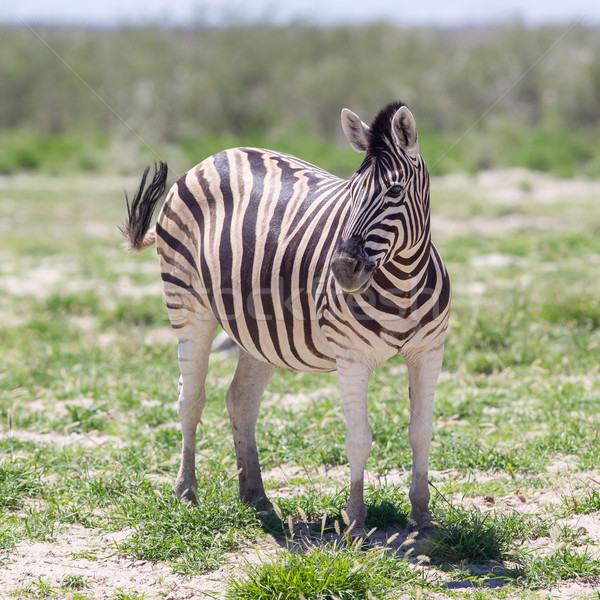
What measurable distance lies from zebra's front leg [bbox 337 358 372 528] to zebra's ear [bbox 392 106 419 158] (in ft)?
3.46

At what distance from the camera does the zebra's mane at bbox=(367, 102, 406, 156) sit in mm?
3639

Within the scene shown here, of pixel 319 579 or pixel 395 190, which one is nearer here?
pixel 319 579

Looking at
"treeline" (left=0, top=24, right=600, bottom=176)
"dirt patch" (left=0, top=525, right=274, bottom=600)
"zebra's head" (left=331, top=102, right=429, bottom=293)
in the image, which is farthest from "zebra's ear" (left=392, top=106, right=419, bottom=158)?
"treeline" (left=0, top=24, right=600, bottom=176)

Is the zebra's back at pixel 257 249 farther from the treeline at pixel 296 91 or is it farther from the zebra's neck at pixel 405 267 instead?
the treeline at pixel 296 91

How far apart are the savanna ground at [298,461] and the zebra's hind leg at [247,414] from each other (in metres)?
0.16

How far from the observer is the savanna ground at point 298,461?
12.0 ft

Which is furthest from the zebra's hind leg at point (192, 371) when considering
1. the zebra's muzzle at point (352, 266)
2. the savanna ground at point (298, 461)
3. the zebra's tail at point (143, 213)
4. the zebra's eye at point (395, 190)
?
the zebra's eye at point (395, 190)

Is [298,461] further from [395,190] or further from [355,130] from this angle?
[355,130]

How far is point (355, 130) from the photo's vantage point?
3.76m

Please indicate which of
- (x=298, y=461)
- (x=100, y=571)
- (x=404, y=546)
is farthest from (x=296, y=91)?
(x=100, y=571)

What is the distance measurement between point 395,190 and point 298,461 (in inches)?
78.5

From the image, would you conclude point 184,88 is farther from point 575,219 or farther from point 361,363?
point 361,363

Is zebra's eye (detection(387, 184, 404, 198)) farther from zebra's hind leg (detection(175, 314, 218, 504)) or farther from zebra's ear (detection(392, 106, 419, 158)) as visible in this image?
zebra's hind leg (detection(175, 314, 218, 504))

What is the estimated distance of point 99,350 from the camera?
24.0 feet
